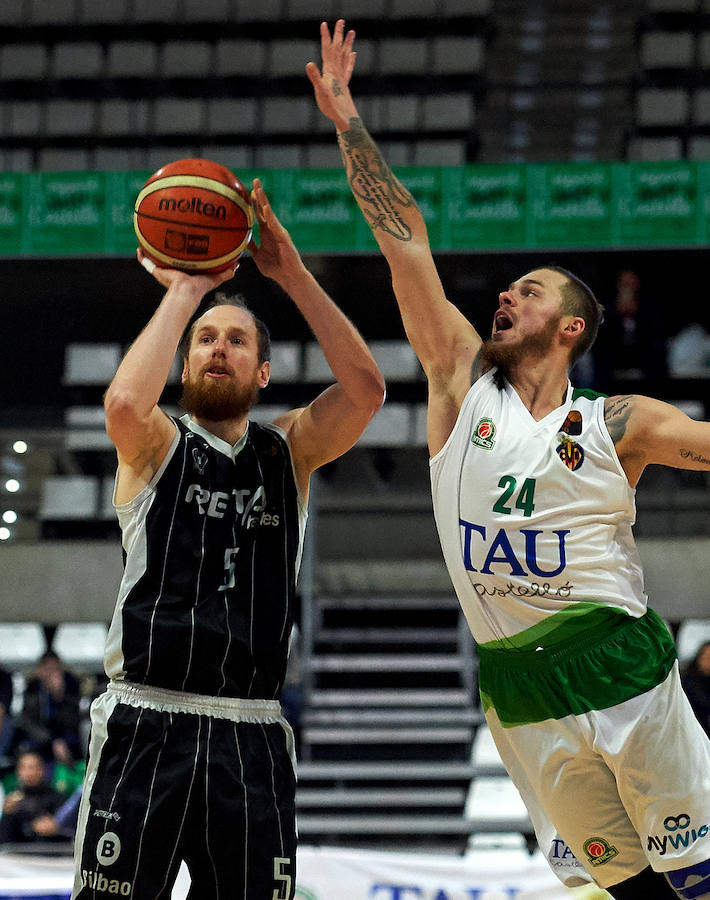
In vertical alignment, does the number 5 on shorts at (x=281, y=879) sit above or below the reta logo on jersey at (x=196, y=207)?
below

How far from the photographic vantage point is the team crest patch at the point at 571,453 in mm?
3154

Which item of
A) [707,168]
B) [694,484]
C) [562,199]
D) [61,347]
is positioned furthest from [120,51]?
[694,484]

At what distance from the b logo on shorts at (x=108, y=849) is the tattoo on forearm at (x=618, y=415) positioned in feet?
5.54

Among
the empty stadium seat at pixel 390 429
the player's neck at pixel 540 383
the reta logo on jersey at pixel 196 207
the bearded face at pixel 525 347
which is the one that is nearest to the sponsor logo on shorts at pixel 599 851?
the player's neck at pixel 540 383

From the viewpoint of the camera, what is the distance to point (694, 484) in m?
11.7

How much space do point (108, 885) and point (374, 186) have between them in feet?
7.14

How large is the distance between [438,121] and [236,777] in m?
12.8

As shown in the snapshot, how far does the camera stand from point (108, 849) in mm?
2900

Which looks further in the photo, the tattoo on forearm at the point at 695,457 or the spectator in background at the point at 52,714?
the spectator in background at the point at 52,714

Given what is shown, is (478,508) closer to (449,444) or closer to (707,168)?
(449,444)

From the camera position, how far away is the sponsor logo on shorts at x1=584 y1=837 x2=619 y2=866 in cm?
309

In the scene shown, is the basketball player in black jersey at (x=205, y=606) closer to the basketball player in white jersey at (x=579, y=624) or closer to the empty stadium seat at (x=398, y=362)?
the basketball player in white jersey at (x=579, y=624)

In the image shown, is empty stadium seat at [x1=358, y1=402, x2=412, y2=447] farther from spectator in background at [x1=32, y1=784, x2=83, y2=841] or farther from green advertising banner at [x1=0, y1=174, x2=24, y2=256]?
spectator in background at [x1=32, y1=784, x2=83, y2=841]

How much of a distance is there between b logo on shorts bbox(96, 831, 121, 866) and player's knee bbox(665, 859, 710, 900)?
142 centimetres
